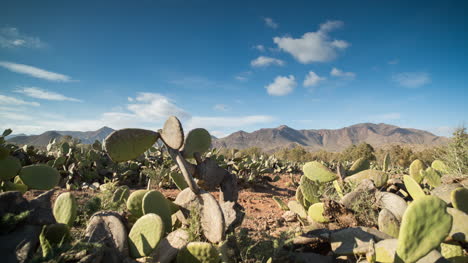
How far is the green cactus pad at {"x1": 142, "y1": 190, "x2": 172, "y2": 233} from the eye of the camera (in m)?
2.20

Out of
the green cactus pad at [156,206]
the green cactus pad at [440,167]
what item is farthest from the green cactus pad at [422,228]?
the green cactus pad at [440,167]

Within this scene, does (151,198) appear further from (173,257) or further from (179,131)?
(179,131)

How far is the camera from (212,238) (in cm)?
208

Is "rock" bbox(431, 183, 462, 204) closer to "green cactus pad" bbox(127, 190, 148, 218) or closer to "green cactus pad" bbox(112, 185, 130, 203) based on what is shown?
"green cactus pad" bbox(127, 190, 148, 218)

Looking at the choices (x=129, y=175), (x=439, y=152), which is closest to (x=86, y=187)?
(x=129, y=175)

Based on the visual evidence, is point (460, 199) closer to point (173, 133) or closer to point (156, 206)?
point (173, 133)

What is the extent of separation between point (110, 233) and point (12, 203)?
2.20ft

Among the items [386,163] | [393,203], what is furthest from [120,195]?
[386,163]

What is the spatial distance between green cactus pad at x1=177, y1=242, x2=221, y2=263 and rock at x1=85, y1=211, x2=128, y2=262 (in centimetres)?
47

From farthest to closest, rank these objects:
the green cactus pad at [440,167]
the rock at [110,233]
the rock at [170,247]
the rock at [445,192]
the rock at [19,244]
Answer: the green cactus pad at [440,167] → the rock at [445,192] → the rock at [170,247] → the rock at [110,233] → the rock at [19,244]

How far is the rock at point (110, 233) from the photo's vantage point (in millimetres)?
1766

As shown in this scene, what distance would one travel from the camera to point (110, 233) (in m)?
1.86

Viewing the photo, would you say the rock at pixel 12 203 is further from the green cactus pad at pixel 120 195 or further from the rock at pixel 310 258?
the rock at pixel 310 258

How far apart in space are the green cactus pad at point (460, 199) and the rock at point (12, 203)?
3696 millimetres
